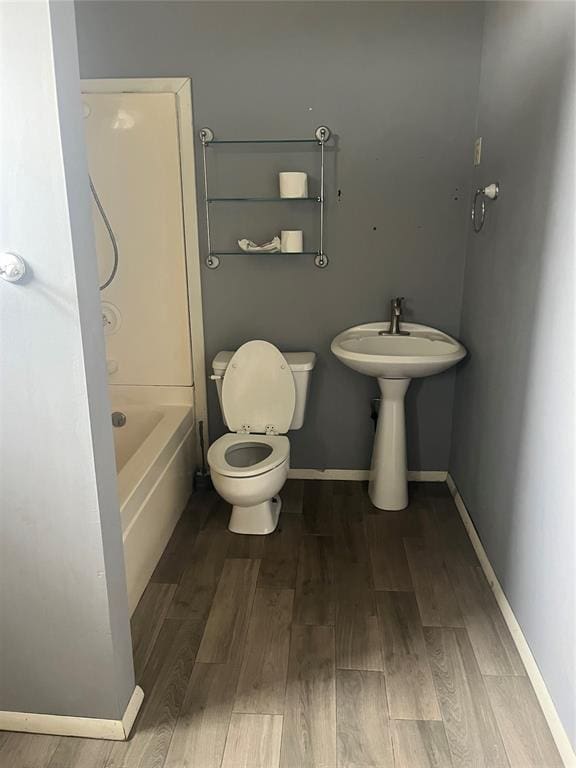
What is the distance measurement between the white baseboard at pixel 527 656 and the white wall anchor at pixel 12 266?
5.77ft

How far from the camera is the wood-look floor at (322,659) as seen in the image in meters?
1.71

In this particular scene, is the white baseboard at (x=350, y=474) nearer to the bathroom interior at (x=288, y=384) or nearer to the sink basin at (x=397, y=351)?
the bathroom interior at (x=288, y=384)

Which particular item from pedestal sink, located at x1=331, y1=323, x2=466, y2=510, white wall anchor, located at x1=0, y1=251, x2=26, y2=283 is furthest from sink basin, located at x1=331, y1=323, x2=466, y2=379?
white wall anchor, located at x1=0, y1=251, x2=26, y2=283

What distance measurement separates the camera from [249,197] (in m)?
2.92

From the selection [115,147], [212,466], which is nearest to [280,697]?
[212,466]

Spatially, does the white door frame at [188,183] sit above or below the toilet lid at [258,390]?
above

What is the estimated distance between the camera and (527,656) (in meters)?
1.98

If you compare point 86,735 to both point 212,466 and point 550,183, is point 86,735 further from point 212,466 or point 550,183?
point 550,183

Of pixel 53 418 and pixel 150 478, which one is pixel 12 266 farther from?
pixel 150 478

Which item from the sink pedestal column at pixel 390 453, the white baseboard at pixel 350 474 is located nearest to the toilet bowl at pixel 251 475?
the white baseboard at pixel 350 474

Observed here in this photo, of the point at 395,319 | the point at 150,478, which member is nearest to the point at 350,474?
the point at 395,319

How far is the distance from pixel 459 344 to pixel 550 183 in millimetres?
1077

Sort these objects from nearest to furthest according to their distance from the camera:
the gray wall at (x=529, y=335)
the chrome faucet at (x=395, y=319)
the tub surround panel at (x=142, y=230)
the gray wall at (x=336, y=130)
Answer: the gray wall at (x=529, y=335) → the gray wall at (x=336, y=130) → the tub surround panel at (x=142, y=230) → the chrome faucet at (x=395, y=319)

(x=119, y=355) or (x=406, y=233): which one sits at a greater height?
(x=406, y=233)
